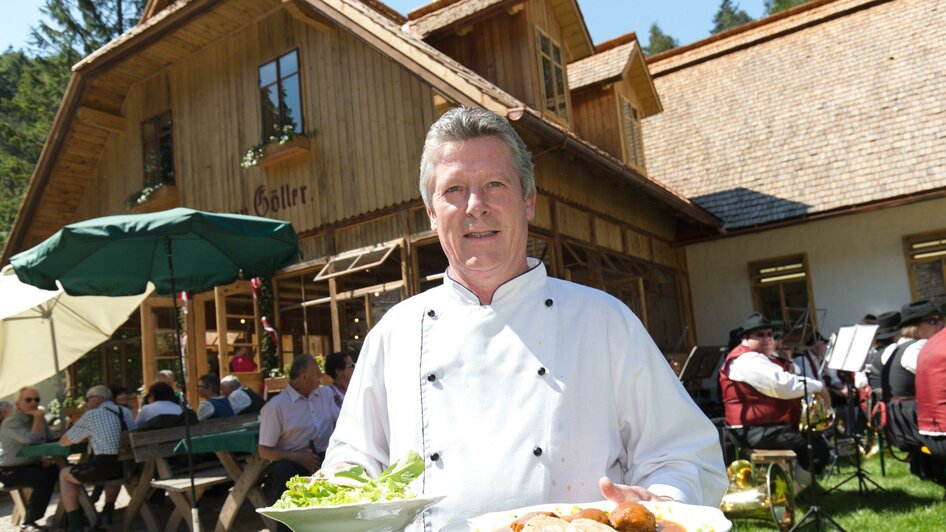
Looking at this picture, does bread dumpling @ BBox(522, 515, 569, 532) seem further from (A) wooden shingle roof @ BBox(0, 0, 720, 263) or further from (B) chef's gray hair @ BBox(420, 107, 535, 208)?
(A) wooden shingle roof @ BBox(0, 0, 720, 263)

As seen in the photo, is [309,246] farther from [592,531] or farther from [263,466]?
[592,531]

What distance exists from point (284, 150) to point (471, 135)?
10235 millimetres

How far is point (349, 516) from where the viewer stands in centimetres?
153

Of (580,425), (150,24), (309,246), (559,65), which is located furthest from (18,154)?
(580,425)

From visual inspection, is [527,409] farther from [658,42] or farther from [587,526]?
[658,42]

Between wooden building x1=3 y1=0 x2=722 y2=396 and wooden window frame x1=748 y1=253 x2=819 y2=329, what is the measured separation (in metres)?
1.42

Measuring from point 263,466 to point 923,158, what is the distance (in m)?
12.7

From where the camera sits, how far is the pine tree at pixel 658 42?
166 ft

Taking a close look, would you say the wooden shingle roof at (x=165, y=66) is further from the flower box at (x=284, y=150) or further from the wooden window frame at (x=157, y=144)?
the flower box at (x=284, y=150)

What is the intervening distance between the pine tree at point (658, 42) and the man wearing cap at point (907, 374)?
43923 mm

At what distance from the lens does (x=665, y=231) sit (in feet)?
52.3

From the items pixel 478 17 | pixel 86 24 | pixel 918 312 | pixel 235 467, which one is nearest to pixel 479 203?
pixel 235 467

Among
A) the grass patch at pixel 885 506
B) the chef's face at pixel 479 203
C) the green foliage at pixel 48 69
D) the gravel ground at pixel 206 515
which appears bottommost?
the grass patch at pixel 885 506

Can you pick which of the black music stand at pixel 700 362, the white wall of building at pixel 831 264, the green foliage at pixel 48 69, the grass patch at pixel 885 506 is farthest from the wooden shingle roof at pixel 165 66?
the green foliage at pixel 48 69
